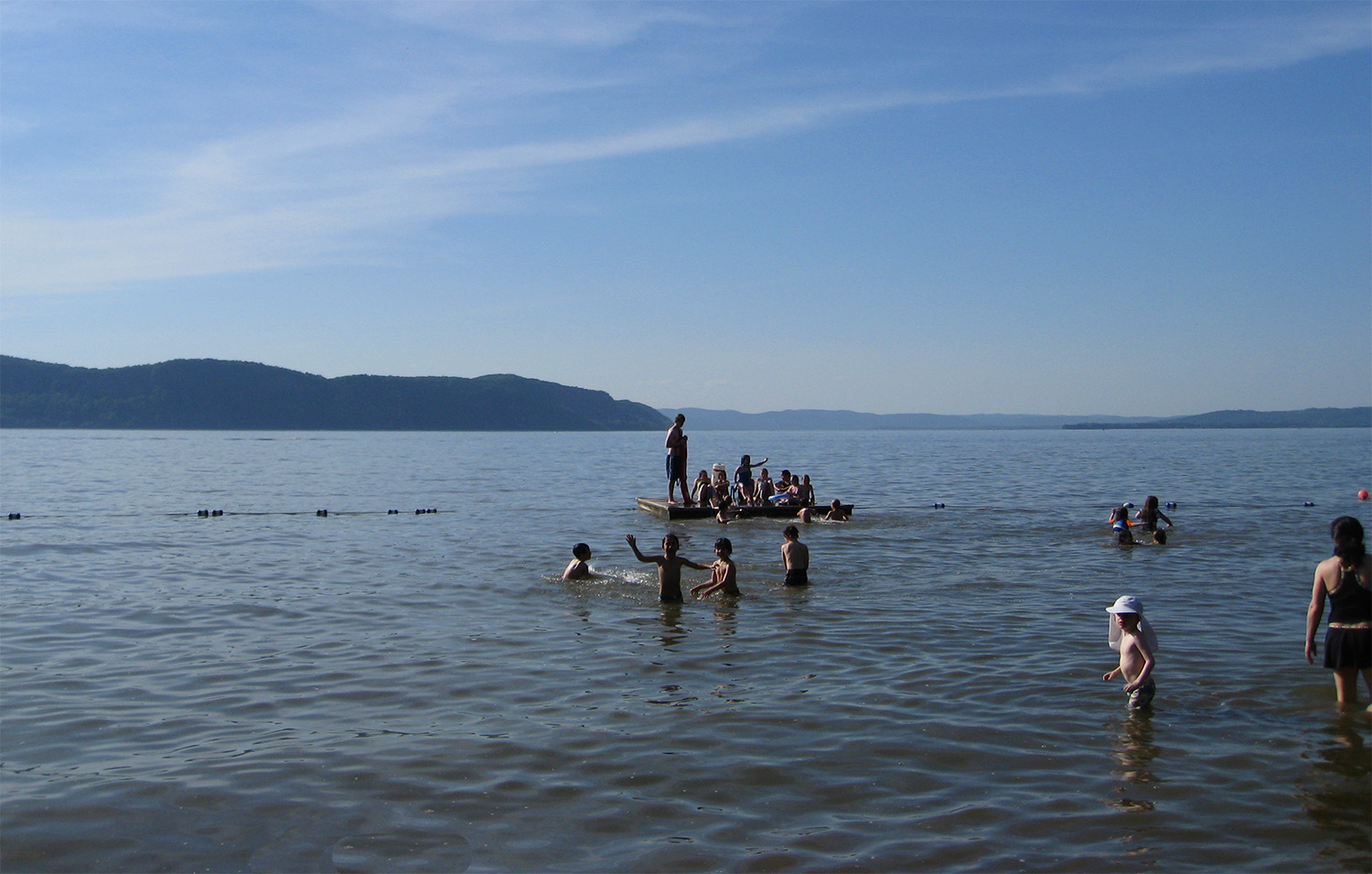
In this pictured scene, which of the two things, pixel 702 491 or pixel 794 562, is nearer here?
pixel 794 562

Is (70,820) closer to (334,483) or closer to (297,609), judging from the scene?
(297,609)

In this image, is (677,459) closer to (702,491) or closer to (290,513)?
(702,491)

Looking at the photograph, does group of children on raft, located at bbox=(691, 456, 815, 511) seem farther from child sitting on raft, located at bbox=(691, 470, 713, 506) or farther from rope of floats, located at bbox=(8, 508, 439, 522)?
rope of floats, located at bbox=(8, 508, 439, 522)

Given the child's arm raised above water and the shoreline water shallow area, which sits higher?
the child's arm raised above water

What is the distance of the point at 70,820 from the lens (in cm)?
758

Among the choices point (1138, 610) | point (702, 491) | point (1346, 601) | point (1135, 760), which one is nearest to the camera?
point (1135, 760)

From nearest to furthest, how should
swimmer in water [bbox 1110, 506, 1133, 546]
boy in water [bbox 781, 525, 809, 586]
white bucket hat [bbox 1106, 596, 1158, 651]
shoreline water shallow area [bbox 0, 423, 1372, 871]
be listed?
1. shoreline water shallow area [bbox 0, 423, 1372, 871]
2. white bucket hat [bbox 1106, 596, 1158, 651]
3. boy in water [bbox 781, 525, 809, 586]
4. swimmer in water [bbox 1110, 506, 1133, 546]

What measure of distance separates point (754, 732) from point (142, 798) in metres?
5.16

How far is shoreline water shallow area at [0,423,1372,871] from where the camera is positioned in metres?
7.21

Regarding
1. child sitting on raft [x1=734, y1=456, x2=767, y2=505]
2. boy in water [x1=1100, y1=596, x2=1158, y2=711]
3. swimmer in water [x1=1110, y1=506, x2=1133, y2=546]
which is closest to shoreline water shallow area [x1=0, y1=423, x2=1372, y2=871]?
boy in water [x1=1100, y1=596, x2=1158, y2=711]

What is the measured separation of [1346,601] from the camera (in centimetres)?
912

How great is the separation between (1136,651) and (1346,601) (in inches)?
76.2

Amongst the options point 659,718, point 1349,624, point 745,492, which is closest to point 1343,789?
point 1349,624

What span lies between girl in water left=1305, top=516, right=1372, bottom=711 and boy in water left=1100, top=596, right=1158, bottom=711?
1.37 m
